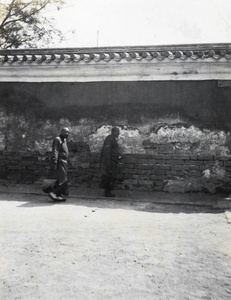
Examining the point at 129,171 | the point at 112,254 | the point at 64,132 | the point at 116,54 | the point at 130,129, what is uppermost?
the point at 116,54

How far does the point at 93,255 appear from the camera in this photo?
4.48 meters

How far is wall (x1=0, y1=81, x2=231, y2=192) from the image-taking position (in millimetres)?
9367

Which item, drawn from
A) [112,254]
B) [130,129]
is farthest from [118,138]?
[112,254]

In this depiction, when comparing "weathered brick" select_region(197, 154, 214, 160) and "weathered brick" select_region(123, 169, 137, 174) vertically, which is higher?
"weathered brick" select_region(197, 154, 214, 160)

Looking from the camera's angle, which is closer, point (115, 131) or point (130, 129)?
point (115, 131)

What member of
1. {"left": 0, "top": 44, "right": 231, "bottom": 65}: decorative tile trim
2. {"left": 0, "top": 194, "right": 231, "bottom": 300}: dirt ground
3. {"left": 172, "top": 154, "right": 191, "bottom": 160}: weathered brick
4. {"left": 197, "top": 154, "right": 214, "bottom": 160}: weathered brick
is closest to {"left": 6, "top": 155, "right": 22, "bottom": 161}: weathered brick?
{"left": 0, "top": 44, "right": 231, "bottom": 65}: decorative tile trim

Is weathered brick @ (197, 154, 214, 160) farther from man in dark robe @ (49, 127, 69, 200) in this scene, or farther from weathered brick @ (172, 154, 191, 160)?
man in dark robe @ (49, 127, 69, 200)

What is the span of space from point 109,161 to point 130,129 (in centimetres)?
132

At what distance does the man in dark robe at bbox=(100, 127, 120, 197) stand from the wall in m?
0.65

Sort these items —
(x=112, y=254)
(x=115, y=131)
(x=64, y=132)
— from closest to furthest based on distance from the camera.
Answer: (x=112, y=254)
(x=64, y=132)
(x=115, y=131)

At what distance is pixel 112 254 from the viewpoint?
4.53 metres

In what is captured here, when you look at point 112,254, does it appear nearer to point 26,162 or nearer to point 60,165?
point 60,165

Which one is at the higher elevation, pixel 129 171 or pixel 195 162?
pixel 195 162

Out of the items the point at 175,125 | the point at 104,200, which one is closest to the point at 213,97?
the point at 175,125
